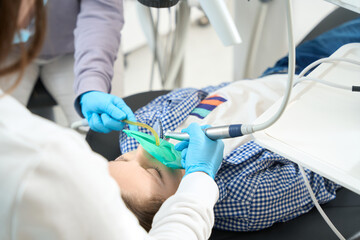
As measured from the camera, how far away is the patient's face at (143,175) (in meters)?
0.97

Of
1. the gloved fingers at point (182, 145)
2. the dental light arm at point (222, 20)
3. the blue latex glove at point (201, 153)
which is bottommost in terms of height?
the gloved fingers at point (182, 145)

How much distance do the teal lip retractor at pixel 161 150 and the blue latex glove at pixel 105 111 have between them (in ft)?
0.33

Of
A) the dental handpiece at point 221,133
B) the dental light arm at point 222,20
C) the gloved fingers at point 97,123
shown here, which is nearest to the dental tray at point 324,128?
the dental handpiece at point 221,133

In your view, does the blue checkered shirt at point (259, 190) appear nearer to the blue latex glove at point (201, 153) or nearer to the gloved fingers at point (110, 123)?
→ the blue latex glove at point (201, 153)

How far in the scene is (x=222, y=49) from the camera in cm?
274

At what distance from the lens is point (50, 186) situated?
1.61 feet

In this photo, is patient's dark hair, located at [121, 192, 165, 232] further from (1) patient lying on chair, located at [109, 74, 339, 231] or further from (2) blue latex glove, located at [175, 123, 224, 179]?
(2) blue latex glove, located at [175, 123, 224, 179]

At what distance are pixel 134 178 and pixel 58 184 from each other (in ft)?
1.62

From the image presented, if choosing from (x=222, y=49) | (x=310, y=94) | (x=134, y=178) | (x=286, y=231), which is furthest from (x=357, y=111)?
(x=222, y=49)

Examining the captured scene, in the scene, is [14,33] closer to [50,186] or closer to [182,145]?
[50,186]

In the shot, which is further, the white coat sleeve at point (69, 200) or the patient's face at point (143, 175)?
the patient's face at point (143, 175)

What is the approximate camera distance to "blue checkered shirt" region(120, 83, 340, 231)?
0.98m

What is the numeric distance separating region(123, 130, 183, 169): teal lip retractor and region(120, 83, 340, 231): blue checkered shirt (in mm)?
122

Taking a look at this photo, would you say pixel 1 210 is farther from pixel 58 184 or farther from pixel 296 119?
pixel 296 119
